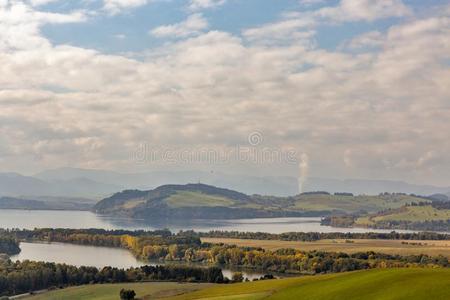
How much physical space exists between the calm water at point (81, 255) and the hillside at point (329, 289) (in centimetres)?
3913

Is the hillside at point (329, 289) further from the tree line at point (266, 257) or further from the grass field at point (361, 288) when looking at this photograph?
the tree line at point (266, 257)

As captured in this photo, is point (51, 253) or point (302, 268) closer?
point (302, 268)

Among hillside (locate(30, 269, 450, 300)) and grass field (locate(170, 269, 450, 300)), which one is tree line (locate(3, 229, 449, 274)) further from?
grass field (locate(170, 269, 450, 300))

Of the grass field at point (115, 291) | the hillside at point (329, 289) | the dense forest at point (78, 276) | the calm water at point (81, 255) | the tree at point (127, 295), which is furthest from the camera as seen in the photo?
the calm water at point (81, 255)

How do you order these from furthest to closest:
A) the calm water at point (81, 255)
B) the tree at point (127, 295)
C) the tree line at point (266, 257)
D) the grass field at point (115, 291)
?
the calm water at point (81, 255)
the tree line at point (266, 257)
the grass field at point (115, 291)
the tree at point (127, 295)

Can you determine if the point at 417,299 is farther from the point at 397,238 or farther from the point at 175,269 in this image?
the point at 397,238

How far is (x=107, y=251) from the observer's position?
162 metres

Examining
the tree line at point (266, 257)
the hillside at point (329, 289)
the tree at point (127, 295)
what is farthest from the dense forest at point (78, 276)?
the tree line at point (266, 257)

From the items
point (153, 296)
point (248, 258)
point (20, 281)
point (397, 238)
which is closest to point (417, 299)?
point (153, 296)

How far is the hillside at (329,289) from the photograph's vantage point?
44.3 metres

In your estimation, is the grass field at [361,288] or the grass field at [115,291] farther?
the grass field at [115,291]

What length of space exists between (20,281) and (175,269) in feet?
79.5

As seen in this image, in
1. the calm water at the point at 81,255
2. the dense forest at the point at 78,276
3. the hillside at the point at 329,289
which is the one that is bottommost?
the calm water at the point at 81,255

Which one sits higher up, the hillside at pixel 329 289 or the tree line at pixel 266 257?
the hillside at pixel 329 289
